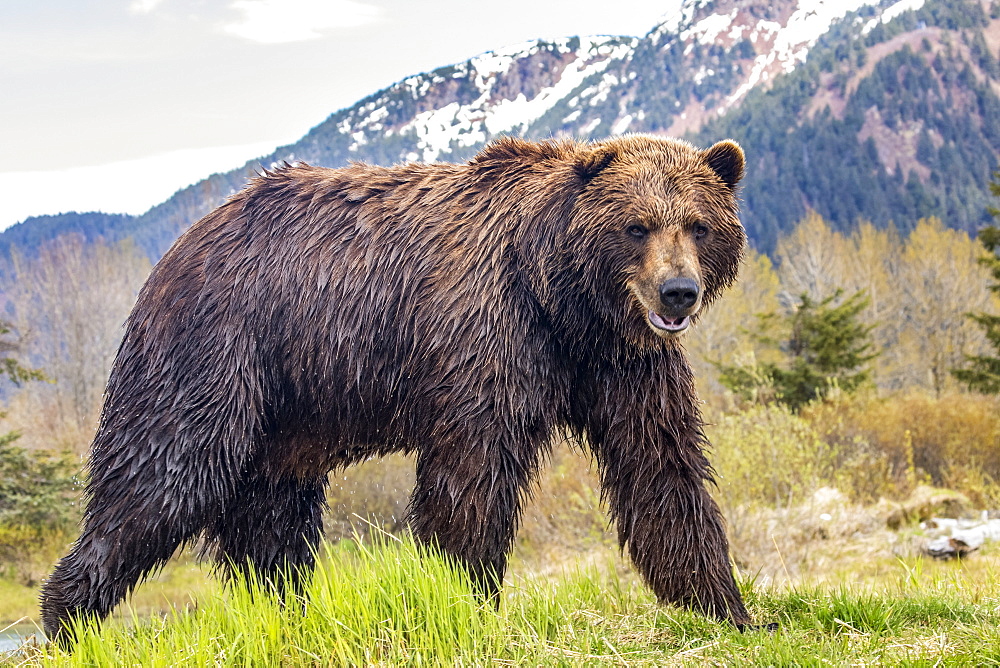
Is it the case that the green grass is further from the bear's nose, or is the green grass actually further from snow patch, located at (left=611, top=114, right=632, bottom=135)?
snow patch, located at (left=611, top=114, right=632, bottom=135)

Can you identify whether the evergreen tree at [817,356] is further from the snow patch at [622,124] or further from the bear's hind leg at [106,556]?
the snow patch at [622,124]

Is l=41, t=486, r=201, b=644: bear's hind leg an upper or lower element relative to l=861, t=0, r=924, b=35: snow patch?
lower

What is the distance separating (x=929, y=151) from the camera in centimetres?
9919

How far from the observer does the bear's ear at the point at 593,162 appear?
161 inches

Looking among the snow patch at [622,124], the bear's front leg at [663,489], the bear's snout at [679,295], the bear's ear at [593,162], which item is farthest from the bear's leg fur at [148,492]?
the snow patch at [622,124]

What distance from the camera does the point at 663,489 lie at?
4273 millimetres

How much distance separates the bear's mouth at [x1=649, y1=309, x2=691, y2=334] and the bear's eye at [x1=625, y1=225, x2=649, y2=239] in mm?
355

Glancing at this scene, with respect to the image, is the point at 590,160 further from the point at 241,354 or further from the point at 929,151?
the point at 929,151

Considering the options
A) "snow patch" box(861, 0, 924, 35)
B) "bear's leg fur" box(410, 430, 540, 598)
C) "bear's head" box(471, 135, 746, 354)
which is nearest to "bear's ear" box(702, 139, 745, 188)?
"bear's head" box(471, 135, 746, 354)

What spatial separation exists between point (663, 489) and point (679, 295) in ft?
3.35

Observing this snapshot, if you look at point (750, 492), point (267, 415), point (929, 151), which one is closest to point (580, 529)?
point (750, 492)

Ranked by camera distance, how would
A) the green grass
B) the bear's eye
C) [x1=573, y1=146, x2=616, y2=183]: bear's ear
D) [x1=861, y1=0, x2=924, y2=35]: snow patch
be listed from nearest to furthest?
the green grass < the bear's eye < [x1=573, y1=146, x2=616, y2=183]: bear's ear < [x1=861, y1=0, x2=924, y2=35]: snow patch

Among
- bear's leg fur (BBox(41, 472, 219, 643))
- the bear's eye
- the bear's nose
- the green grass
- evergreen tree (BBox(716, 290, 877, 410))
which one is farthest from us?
evergreen tree (BBox(716, 290, 877, 410))

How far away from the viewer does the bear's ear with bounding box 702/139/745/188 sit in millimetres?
4270
